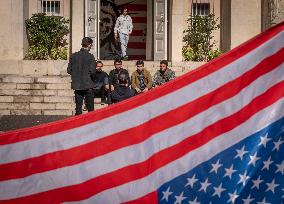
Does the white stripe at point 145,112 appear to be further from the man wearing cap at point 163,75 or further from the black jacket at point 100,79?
the black jacket at point 100,79

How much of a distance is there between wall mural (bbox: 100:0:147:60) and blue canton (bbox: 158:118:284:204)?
63.5 feet

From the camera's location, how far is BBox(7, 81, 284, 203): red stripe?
258 centimetres

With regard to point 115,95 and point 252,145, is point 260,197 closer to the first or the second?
point 252,145

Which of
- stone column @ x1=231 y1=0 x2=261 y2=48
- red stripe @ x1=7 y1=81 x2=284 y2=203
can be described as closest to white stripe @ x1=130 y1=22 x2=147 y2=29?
stone column @ x1=231 y1=0 x2=261 y2=48

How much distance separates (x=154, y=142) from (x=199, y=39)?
1713 centimetres

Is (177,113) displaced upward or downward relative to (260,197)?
upward

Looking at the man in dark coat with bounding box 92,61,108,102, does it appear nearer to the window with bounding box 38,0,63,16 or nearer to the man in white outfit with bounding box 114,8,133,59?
the man in white outfit with bounding box 114,8,133,59

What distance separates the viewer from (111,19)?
74.2 feet

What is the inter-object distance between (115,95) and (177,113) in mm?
8424

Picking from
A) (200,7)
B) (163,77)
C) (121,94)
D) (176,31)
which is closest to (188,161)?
(121,94)

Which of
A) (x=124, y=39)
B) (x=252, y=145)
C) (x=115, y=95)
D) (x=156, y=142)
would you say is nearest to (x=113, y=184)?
(x=156, y=142)

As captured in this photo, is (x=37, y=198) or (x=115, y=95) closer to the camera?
(x=37, y=198)

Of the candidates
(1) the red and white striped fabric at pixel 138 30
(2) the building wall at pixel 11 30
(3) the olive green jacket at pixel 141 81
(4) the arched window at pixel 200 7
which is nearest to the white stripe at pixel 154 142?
(3) the olive green jacket at pixel 141 81

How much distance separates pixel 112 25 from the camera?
22703mm
